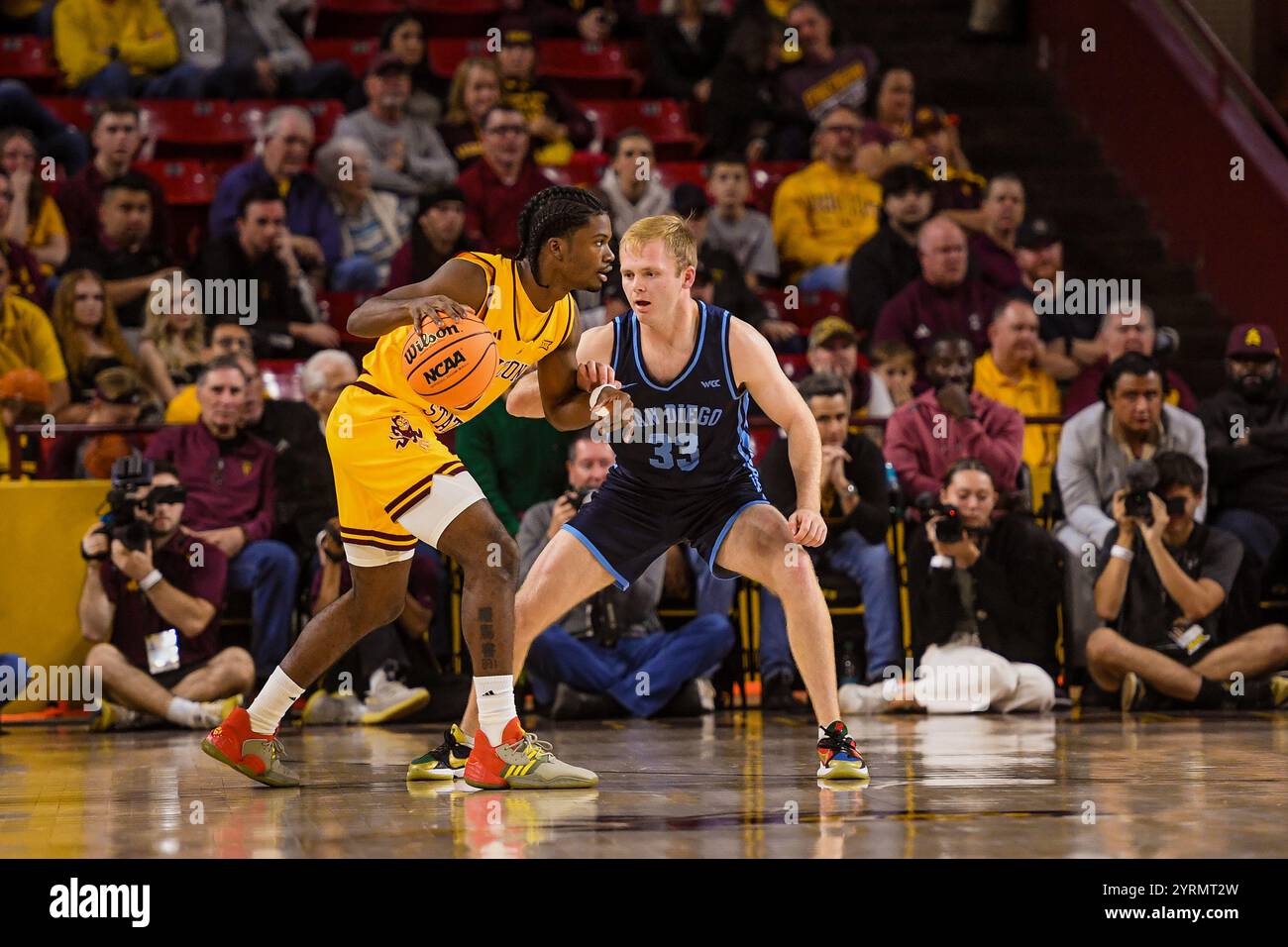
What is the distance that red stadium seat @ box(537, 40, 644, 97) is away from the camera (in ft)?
40.8

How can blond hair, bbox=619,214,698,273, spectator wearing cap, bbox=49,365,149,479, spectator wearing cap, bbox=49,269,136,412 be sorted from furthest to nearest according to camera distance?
spectator wearing cap, bbox=49,269,136,412
spectator wearing cap, bbox=49,365,149,479
blond hair, bbox=619,214,698,273

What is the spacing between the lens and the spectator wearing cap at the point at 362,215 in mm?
10133

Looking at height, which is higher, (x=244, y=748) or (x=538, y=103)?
(x=538, y=103)

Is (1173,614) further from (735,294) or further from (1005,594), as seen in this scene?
(735,294)

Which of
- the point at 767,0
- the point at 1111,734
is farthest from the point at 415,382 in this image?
the point at 767,0

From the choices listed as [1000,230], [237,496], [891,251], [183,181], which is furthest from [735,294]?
[183,181]

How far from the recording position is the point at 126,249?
9.77 m

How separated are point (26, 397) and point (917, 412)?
4.39m

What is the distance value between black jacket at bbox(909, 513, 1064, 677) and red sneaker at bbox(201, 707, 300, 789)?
361cm

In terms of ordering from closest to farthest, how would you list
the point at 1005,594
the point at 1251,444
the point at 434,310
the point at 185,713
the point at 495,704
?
the point at 434,310
the point at 495,704
the point at 185,713
the point at 1005,594
the point at 1251,444

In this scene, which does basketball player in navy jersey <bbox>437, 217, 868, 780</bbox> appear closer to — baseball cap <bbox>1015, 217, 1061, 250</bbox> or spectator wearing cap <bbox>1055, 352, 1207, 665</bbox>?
spectator wearing cap <bbox>1055, 352, 1207, 665</bbox>

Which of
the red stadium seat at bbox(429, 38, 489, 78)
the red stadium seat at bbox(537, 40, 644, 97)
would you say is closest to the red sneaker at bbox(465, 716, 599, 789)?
the red stadium seat at bbox(429, 38, 489, 78)

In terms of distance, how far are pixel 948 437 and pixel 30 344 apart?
15.5ft
